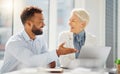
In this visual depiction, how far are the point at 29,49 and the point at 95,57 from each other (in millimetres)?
676

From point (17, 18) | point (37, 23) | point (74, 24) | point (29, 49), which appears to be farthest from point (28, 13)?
point (17, 18)

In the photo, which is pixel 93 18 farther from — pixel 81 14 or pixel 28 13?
pixel 28 13

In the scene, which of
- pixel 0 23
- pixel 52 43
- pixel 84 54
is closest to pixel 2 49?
pixel 0 23

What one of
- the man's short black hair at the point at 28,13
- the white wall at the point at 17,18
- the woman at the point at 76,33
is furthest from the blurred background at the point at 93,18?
the man's short black hair at the point at 28,13

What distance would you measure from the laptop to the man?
136 millimetres

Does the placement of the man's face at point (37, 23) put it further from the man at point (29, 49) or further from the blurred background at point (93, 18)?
the blurred background at point (93, 18)

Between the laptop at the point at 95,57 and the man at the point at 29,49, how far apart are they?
5.4 inches

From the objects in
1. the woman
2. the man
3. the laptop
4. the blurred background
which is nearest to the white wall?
the blurred background

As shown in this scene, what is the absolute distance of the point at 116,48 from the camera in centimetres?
393

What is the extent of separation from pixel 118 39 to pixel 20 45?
82.2 inches

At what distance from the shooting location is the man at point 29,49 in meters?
2.20

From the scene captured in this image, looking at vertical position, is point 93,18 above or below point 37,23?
above

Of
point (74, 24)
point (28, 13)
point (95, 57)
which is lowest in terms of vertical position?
point (95, 57)

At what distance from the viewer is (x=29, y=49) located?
2.33 m
